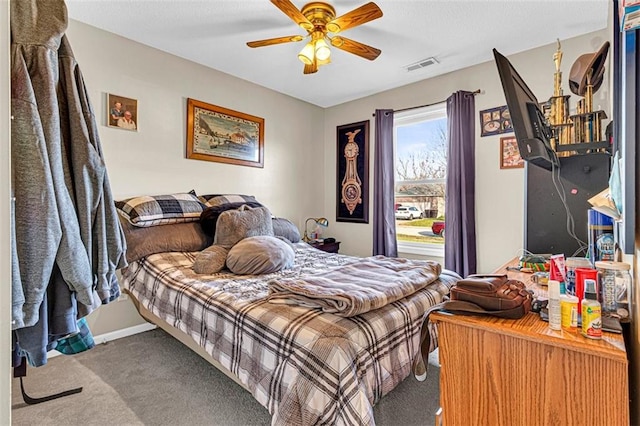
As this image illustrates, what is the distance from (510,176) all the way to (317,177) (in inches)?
92.8

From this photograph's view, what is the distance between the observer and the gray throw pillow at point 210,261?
83.6 inches

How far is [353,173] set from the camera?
4148 millimetres

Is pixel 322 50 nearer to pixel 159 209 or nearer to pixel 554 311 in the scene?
pixel 159 209

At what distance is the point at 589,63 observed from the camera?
1.80 m

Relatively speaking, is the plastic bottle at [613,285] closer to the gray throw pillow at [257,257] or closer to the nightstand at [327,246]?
the gray throw pillow at [257,257]

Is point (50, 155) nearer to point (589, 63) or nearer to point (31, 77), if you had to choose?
point (31, 77)

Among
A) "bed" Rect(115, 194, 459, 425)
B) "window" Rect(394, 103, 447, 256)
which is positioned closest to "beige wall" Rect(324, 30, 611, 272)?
"window" Rect(394, 103, 447, 256)

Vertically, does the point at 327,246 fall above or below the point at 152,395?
above

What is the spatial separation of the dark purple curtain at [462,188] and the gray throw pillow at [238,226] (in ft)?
5.97

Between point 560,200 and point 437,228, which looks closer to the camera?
point 560,200

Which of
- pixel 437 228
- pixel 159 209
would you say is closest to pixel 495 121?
pixel 437 228

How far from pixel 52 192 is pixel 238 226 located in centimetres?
157

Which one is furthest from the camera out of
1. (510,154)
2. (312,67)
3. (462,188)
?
(462,188)

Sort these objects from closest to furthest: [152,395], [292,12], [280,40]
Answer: [152,395], [292,12], [280,40]
